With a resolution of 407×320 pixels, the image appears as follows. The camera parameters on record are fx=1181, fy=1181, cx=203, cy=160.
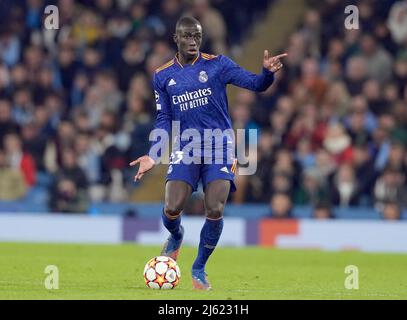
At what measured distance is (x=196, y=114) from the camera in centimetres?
1077

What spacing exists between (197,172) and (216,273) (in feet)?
8.18

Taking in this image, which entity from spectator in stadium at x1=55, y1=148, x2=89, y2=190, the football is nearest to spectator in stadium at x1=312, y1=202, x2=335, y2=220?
spectator in stadium at x1=55, y1=148, x2=89, y2=190

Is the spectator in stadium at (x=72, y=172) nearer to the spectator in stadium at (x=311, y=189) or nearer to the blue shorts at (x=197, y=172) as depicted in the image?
the spectator in stadium at (x=311, y=189)

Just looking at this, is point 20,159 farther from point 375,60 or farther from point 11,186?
point 375,60

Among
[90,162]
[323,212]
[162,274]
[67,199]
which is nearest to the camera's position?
[162,274]

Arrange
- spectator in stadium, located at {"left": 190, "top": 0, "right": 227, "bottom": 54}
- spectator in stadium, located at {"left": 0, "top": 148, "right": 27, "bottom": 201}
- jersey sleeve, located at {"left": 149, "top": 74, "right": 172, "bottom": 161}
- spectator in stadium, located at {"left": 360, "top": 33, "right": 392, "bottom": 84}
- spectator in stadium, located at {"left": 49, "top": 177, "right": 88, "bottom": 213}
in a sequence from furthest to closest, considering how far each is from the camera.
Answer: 1. spectator in stadium, located at {"left": 190, "top": 0, "right": 227, "bottom": 54}
2. spectator in stadium, located at {"left": 360, "top": 33, "right": 392, "bottom": 84}
3. spectator in stadium, located at {"left": 0, "top": 148, "right": 27, "bottom": 201}
4. spectator in stadium, located at {"left": 49, "top": 177, "right": 88, "bottom": 213}
5. jersey sleeve, located at {"left": 149, "top": 74, "right": 172, "bottom": 161}

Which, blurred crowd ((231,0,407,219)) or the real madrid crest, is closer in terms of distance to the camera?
the real madrid crest

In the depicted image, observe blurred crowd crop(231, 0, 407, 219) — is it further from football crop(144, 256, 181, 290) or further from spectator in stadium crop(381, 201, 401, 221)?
football crop(144, 256, 181, 290)

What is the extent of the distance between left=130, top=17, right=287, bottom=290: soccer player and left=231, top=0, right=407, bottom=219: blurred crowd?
7119 mm

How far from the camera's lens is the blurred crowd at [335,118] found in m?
18.3

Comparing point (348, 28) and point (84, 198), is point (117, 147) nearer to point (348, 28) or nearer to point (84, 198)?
point (84, 198)

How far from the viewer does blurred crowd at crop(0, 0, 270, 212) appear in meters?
19.4

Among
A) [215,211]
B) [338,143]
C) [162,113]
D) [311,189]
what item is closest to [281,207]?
[311,189]

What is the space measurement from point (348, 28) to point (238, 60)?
9.42 ft
